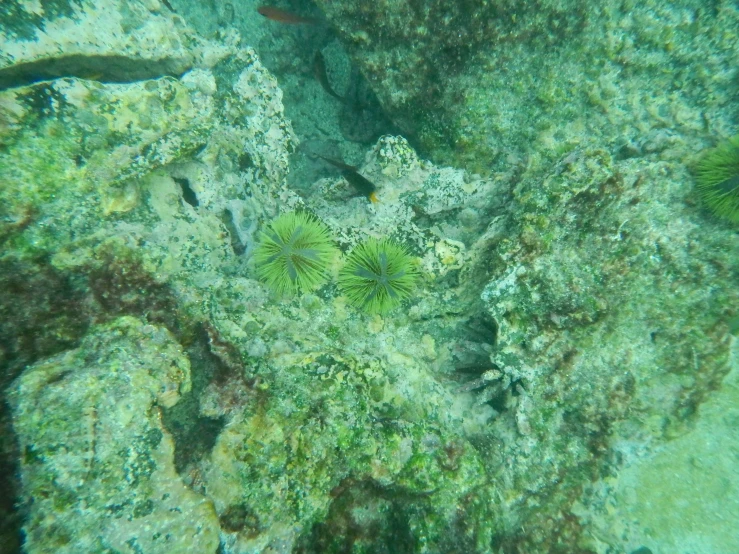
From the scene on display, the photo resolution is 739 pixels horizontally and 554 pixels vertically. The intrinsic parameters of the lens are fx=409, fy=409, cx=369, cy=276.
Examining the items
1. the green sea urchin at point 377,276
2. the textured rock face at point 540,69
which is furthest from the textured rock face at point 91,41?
the green sea urchin at point 377,276

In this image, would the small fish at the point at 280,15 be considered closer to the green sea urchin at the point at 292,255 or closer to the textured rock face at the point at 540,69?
the textured rock face at the point at 540,69

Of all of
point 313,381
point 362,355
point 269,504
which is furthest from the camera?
point 362,355

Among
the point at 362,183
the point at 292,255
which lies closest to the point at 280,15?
the point at 362,183

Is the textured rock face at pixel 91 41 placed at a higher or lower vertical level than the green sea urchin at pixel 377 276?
higher

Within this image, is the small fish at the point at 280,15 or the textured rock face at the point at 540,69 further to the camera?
the small fish at the point at 280,15

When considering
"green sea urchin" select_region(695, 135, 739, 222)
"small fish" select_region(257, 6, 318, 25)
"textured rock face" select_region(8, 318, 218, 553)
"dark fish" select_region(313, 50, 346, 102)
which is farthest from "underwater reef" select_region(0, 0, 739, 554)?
"dark fish" select_region(313, 50, 346, 102)

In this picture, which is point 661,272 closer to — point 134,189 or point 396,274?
point 396,274

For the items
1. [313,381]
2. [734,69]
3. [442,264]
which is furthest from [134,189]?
[734,69]
